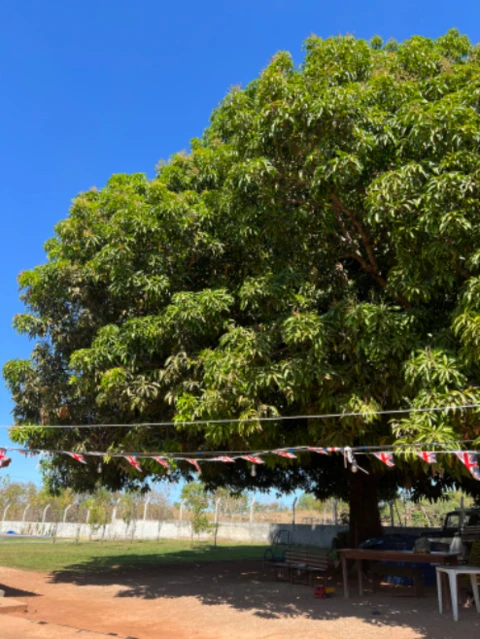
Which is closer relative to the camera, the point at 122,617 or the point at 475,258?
the point at 475,258

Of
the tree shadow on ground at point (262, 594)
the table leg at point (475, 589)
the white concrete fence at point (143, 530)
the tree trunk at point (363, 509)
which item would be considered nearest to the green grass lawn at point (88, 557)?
the tree shadow on ground at point (262, 594)

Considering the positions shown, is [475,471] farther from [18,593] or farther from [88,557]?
[88,557]

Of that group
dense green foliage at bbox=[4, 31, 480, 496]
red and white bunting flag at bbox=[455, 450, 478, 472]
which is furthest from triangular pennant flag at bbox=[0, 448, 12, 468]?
red and white bunting flag at bbox=[455, 450, 478, 472]

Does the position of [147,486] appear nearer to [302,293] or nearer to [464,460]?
[302,293]

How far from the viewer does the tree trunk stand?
15.0m

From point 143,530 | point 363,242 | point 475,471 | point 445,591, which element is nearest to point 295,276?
point 363,242

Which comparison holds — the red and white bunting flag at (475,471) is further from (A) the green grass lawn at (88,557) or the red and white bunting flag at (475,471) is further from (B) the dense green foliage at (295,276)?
(A) the green grass lawn at (88,557)

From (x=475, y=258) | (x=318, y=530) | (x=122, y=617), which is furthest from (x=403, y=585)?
(x=318, y=530)

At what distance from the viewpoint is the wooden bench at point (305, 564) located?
39.8 ft

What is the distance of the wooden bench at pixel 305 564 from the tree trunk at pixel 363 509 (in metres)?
2.18

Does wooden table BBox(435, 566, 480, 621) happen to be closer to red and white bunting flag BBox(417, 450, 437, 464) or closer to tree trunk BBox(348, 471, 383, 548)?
red and white bunting flag BBox(417, 450, 437, 464)

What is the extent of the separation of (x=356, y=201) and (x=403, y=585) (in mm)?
9005

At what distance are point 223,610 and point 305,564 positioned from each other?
2915 millimetres

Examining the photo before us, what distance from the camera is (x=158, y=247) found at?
11047mm
